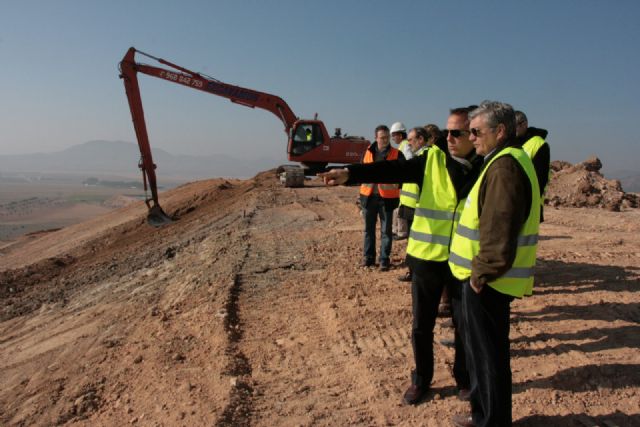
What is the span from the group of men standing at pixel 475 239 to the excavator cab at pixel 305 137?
46.4 feet

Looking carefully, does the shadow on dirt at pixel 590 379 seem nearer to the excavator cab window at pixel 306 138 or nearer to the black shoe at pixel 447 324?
the black shoe at pixel 447 324

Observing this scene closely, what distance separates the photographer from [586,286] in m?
5.76

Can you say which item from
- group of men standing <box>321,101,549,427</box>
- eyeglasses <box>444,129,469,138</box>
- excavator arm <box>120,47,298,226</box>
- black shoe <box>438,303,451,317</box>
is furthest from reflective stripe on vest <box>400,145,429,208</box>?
excavator arm <box>120,47,298,226</box>

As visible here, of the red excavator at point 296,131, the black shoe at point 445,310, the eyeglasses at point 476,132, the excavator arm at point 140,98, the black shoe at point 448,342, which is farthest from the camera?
the red excavator at point 296,131

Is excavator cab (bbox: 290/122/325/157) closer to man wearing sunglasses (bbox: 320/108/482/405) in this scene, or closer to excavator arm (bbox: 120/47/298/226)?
excavator arm (bbox: 120/47/298/226)

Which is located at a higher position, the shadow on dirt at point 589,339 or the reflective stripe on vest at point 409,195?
the reflective stripe on vest at point 409,195

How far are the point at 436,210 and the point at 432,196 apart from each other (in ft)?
0.32

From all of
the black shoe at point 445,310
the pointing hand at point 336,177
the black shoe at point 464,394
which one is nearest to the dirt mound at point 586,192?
the black shoe at point 445,310

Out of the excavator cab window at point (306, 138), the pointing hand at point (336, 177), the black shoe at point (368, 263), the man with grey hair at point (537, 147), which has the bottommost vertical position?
the black shoe at point (368, 263)

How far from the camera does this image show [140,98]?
13.7 metres

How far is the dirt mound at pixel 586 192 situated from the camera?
13.8 meters

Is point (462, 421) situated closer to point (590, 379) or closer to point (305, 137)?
point (590, 379)

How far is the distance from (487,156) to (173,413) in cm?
291

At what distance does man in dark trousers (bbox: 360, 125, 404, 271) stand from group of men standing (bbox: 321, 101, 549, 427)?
2621 mm
